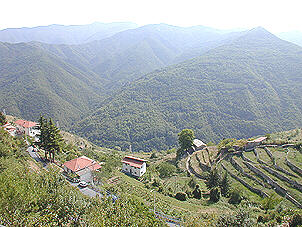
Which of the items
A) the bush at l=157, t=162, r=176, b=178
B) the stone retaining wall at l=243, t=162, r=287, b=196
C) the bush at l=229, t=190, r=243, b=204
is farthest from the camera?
the bush at l=157, t=162, r=176, b=178

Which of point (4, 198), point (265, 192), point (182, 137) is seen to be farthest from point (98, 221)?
point (182, 137)

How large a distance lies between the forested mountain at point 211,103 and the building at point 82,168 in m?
78.2

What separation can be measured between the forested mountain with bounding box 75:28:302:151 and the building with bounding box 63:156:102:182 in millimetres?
78229

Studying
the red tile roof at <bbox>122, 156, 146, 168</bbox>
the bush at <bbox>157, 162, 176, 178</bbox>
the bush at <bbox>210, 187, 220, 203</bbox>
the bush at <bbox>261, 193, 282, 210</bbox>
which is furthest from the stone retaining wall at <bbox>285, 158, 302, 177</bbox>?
the red tile roof at <bbox>122, 156, 146, 168</bbox>

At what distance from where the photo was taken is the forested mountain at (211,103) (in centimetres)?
11419

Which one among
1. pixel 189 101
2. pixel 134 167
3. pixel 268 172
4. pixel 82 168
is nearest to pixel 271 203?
pixel 268 172

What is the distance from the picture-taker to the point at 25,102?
151 m

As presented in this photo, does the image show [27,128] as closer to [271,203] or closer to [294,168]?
[271,203]

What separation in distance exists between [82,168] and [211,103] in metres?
115

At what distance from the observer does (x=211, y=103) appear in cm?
13488

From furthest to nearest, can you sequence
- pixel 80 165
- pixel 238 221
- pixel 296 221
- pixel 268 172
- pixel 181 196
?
pixel 80 165 → pixel 268 172 → pixel 181 196 → pixel 296 221 → pixel 238 221

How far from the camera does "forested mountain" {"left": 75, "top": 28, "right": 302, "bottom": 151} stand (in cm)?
11419

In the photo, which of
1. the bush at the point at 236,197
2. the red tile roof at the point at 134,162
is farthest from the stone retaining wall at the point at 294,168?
the red tile roof at the point at 134,162

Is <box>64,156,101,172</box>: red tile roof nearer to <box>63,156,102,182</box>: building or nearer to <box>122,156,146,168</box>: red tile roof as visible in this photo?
<box>63,156,102,182</box>: building
